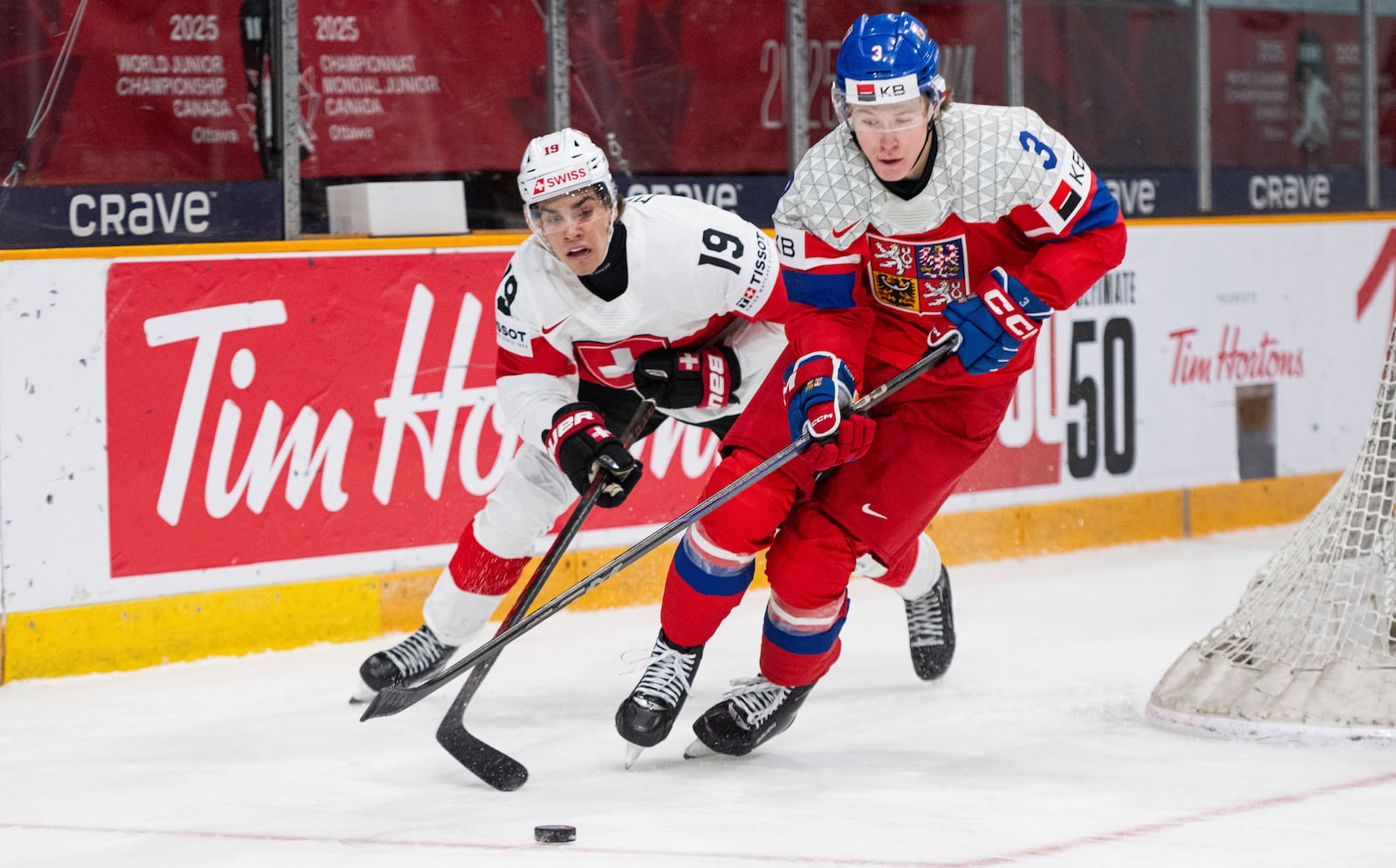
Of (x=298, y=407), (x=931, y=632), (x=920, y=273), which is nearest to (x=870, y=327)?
(x=920, y=273)

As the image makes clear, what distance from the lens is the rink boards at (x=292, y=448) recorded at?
4.05m

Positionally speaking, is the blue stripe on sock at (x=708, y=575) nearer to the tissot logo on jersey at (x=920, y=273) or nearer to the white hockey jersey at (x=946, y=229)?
the white hockey jersey at (x=946, y=229)

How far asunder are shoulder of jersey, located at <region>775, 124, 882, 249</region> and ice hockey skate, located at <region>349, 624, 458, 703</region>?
1.19 meters

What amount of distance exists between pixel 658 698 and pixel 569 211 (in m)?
0.87

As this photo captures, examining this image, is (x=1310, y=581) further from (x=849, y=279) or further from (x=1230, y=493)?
(x=1230, y=493)

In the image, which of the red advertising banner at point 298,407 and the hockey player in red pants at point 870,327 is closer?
the hockey player in red pants at point 870,327

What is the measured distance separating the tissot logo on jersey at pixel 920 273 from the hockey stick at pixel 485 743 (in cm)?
61

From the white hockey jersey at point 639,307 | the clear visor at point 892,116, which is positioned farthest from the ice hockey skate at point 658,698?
the clear visor at point 892,116

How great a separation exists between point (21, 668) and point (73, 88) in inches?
54.5

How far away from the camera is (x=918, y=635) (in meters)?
3.87

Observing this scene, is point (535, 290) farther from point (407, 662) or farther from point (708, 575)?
point (407, 662)

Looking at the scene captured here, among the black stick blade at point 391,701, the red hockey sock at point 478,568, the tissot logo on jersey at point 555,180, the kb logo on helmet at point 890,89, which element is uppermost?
the kb logo on helmet at point 890,89

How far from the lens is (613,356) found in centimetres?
354

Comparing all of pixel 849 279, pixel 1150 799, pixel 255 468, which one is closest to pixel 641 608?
pixel 255 468
